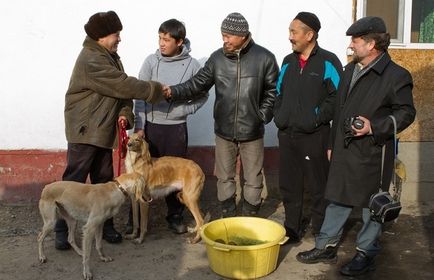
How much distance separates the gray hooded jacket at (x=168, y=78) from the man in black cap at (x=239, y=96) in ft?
0.47

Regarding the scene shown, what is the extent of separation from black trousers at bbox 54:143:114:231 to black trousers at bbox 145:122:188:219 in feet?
1.56

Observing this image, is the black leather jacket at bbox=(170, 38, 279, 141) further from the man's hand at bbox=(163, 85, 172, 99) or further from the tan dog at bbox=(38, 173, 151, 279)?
the tan dog at bbox=(38, 173, 151, 279)

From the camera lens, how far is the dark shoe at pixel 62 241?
17.0 ft

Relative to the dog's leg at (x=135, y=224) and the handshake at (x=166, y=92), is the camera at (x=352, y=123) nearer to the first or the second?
the handshake at (x=166, y=92)

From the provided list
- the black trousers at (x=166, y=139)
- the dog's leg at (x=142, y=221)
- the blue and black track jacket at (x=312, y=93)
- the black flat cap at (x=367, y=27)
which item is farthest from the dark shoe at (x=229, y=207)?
the black flat cap at (x=367, y=27)

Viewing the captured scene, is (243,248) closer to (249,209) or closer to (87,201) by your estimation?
(249,209)

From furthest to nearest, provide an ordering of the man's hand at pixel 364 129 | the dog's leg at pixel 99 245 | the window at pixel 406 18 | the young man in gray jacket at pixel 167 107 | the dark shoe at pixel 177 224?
the window at pixel 406 18, the dark shoe at pixel 177 224, the young man in gray jacket at pixel 167 107, the dog's leg at pixel 99 245, the man's hand at pixel 364 129

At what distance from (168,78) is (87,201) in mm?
1478

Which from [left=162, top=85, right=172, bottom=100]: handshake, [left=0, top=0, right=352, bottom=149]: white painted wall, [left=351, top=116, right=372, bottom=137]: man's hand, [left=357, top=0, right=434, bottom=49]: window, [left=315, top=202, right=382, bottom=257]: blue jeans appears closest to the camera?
[left=351, top=116, right=372, bottom=137]: man's hand

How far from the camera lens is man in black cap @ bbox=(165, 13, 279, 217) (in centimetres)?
521

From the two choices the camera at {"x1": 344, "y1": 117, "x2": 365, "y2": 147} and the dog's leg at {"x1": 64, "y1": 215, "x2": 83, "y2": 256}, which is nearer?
the camera at {"x1": 344, "y1": 117, "x2": 365, "y2": 147}

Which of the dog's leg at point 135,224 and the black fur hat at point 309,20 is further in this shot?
the dog's leg at point 135,224

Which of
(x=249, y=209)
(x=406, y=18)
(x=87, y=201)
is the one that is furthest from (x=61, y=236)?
(x=406, y=18)

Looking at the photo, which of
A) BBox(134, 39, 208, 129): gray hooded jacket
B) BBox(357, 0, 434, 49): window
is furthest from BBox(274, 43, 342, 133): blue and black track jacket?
BBox(357, 0, 434, 49): window
